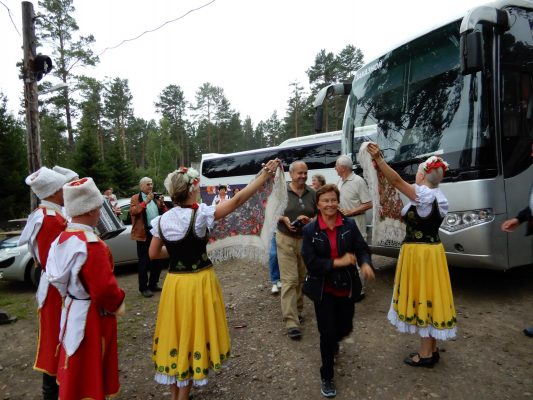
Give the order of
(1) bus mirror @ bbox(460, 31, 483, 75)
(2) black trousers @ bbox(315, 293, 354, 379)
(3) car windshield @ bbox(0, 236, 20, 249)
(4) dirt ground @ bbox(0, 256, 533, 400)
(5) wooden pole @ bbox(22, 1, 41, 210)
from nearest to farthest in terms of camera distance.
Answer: (2) black trousers @ bbox(315, 293, 354, 379) → (4) dirt ground @ bbox(0, 256, 533, 400) → (1) bus mirror @ bbox(460, 31, 483, 75) → (5) wooden pole @ bbox(22, 1, 41, 210) → (3) car windshield @ bbox(0, 236, 20, 249)

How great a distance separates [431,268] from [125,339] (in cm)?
378

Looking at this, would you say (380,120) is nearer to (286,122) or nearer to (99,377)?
(99,377)

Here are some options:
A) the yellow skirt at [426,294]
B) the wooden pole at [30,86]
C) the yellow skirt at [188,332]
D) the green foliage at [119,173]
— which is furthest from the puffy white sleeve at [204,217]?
the green foliage at [119,173]

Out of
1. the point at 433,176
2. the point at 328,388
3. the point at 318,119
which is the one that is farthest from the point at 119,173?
the point at 433,176

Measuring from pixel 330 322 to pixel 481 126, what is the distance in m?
3.14

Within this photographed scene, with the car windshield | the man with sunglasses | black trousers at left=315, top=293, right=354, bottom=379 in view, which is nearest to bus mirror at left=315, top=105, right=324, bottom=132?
the man with sunglasses

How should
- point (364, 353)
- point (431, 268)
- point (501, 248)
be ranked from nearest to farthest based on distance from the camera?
point (431, 268)
point (364, 353)
point (501, 248)

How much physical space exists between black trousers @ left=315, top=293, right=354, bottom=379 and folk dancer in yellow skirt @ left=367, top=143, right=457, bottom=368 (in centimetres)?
72

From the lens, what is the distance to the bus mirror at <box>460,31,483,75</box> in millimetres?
3854

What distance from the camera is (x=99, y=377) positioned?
2.29 metres

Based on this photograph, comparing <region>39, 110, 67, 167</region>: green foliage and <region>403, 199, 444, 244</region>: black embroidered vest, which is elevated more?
<region>39, 110, 67, 167</region>: green foliage

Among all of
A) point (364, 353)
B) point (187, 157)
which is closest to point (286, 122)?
point (187, 157)

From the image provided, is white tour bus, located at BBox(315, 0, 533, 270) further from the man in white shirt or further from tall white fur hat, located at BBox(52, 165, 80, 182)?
tall white fur hat, located at BBox(52, 165, 80, 182)

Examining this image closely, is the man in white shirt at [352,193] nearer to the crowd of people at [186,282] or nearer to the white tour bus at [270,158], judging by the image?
the crowd of people at [186,282]
